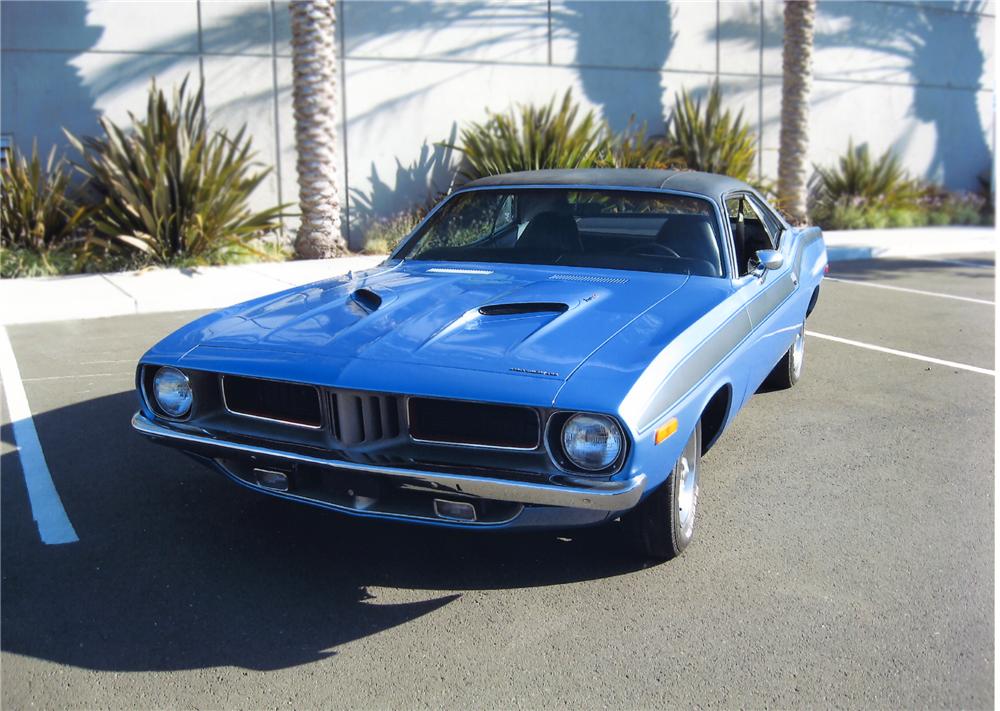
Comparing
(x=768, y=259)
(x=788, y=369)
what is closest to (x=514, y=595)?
(x=768, y=259)

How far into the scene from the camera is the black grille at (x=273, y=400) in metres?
3.42

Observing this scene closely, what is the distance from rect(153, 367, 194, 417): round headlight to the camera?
3.62 metres

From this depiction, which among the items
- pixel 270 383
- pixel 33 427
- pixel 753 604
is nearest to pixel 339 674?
pixel 270 383

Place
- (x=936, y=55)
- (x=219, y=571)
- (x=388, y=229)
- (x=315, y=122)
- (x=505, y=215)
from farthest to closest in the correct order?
(x=936, y=55) → (x=388, y=229) → (x=315, y=122) → (x=505, y=215) → (x=219, y=571)

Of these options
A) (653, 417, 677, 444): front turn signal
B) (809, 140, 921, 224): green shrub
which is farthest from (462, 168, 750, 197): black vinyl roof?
(809, 140, 921, 224): green shrub

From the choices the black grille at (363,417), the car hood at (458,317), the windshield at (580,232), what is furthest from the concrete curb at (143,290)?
the black grille at (363,417)

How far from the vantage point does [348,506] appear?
133 inches

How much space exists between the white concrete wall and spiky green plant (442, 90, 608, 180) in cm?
77

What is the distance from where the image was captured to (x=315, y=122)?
11.2m

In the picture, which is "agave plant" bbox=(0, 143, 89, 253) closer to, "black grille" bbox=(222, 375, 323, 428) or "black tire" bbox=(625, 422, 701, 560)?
"black grille" bbox=(222, 375, 323, 428)

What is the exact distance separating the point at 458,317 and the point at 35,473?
2.38 m

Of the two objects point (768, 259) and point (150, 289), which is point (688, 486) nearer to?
point (768, 259)

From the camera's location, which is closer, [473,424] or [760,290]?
[473,424]

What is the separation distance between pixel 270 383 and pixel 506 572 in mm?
1135
